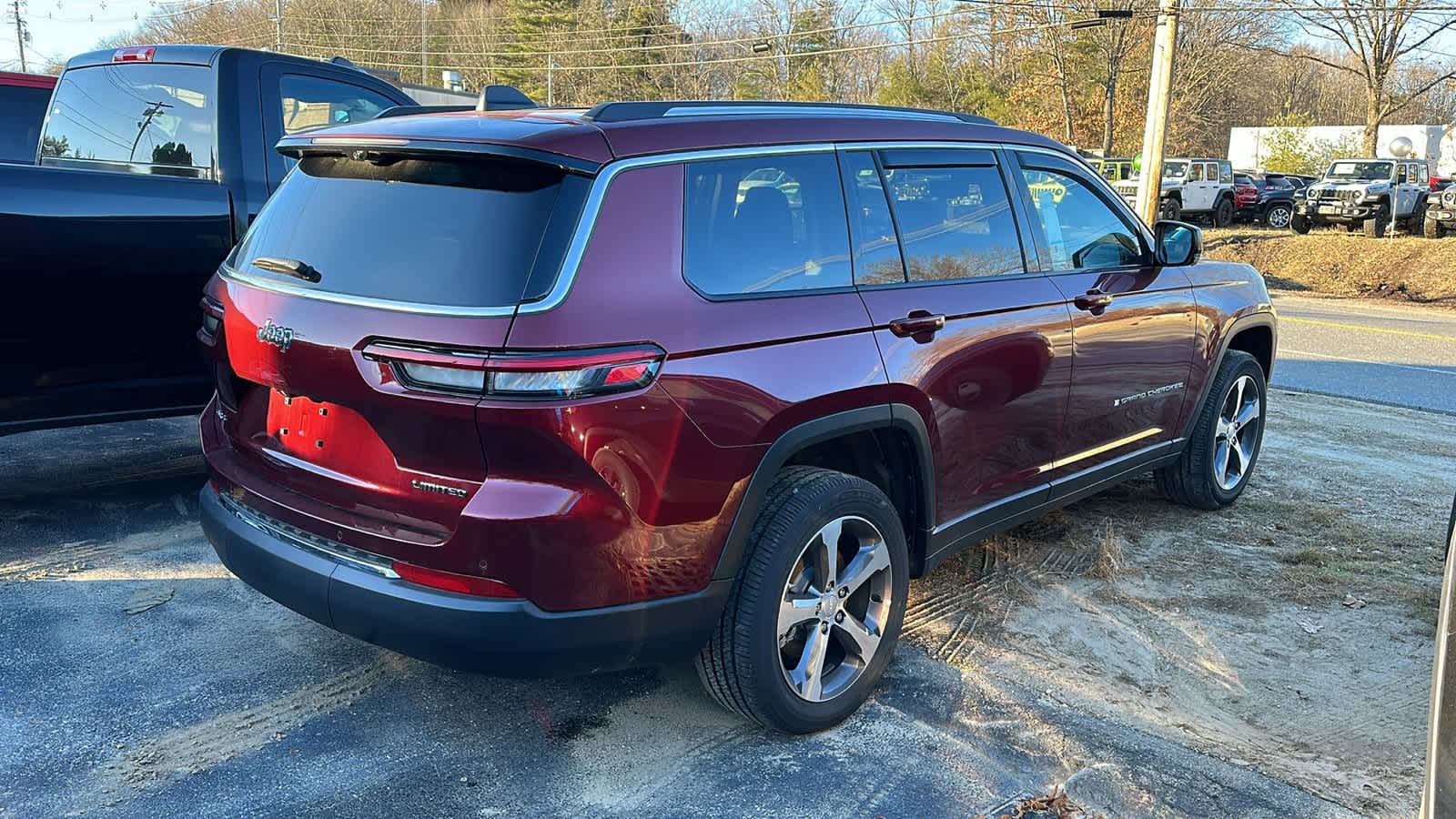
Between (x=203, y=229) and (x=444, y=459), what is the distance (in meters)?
2.70

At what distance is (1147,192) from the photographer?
2064 cm

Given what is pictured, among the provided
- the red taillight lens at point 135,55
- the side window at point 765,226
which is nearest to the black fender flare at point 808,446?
the side window at point 765,226

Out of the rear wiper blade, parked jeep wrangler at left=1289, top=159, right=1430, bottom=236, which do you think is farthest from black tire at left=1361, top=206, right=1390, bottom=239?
the rear wiper blade

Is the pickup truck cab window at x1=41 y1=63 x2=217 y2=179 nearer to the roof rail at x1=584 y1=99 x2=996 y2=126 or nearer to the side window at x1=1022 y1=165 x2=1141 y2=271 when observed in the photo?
the roof rail at x1=584 y1=99 x2=996 y2=126

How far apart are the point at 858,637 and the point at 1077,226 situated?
204cm

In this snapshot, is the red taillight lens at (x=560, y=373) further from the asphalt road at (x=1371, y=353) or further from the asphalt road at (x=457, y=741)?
the asphalt road at (x=1371, y=353)

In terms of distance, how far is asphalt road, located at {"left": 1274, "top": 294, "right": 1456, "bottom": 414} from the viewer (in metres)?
9.49

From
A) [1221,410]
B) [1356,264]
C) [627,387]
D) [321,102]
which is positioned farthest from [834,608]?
[1356,264]

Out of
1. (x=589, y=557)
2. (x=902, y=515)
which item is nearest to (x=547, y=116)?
(x=589, y=557)

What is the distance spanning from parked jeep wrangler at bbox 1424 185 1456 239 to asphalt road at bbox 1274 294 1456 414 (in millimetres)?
10504

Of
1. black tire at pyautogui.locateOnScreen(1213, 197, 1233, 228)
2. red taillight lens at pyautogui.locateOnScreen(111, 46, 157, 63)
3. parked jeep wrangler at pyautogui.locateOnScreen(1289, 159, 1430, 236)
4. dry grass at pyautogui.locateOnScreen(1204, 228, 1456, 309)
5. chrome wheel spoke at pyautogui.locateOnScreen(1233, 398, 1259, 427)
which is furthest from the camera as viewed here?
black tire at pyautogui.locateOnScreen(1213, 197, 1233, 228)

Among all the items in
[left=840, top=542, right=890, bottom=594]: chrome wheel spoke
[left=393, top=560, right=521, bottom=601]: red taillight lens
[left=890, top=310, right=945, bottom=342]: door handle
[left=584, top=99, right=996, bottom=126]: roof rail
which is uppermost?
[left=584, top=99, right=996, bottom=126]: roof rail

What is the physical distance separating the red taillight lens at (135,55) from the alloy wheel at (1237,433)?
212 inches

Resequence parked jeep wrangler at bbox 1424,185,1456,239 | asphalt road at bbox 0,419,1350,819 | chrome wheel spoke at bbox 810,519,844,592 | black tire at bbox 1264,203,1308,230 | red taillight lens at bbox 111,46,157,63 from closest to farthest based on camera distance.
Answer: asphalt road at bbox 0,419,1350,819 < chrome wheel spoke at bbox 810,519,844,592 < red taillight lens at bbox 111,46,157,63 < parked jeep wrangler at bbox 1424,185,1456,239 < black tire at bbox 1264,203,1308,230
